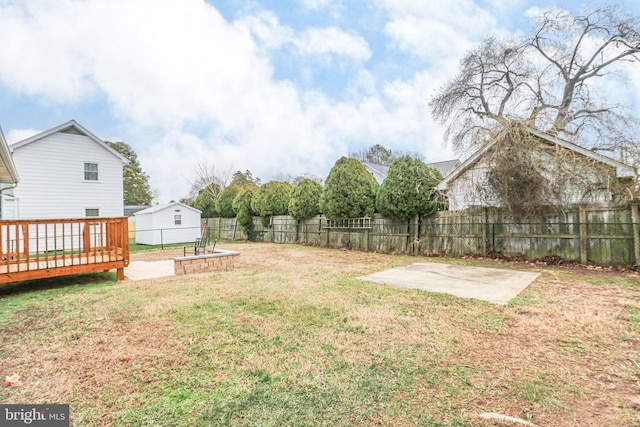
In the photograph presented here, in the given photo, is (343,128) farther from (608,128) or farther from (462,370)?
(462,370)

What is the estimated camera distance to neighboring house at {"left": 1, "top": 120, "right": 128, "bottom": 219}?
12.2m

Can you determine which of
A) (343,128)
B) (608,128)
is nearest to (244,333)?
(608,128)

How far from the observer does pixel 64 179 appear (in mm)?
13211

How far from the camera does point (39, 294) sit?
517 centimetres

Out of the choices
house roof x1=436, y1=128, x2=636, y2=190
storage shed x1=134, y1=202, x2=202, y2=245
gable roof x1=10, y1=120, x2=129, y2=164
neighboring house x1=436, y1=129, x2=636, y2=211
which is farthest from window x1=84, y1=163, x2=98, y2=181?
neighboring house x1=436, y1=129, x2=636, y2=211

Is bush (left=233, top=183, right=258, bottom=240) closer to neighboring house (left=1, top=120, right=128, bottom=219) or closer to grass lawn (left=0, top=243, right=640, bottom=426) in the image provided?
neighboring house (left=1, top=120, right=128, bottom=219)

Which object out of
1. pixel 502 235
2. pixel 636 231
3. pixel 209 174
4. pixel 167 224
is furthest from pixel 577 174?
pixel 209 174

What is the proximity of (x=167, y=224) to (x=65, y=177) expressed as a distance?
5.75 meters

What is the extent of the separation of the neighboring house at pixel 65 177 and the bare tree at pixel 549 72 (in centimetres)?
1600

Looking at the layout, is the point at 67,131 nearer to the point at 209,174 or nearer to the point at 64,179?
the point at 64,179

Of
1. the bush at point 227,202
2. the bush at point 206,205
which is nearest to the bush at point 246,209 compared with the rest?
the bush at point 227,202

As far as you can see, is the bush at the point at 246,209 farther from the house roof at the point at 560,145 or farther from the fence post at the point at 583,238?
the fence post at the point at 583,238

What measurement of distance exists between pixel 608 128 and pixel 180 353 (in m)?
13.0

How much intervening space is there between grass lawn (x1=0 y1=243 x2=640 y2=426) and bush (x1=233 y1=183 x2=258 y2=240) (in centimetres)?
1312
